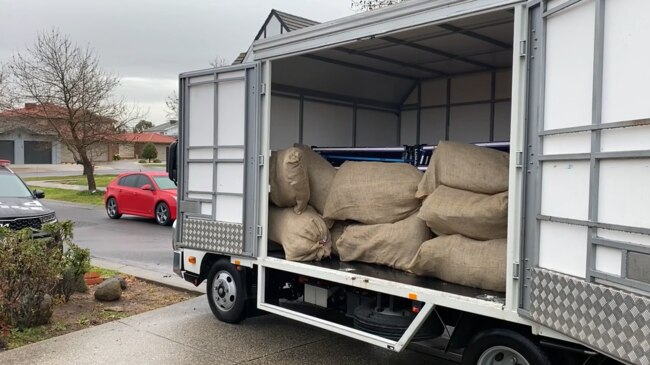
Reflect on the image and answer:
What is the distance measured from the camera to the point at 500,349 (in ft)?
12.7

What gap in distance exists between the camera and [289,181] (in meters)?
5.78

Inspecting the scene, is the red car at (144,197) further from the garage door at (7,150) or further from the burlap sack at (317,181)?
the garage door at (7,150)

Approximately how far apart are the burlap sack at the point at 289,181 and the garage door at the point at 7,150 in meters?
50.9

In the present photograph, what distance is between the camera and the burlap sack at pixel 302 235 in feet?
18.3

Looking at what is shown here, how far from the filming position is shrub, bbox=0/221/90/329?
5.93 meters

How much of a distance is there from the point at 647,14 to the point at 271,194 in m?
3.97

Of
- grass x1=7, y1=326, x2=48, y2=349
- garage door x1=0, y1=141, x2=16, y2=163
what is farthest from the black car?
garage door x1=0, y1=141, x2=16, y2=163

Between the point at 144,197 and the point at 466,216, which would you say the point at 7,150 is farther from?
the point at 466,216

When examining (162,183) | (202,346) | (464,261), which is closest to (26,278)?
(202,346)

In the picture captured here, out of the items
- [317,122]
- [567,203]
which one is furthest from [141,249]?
[567,203]

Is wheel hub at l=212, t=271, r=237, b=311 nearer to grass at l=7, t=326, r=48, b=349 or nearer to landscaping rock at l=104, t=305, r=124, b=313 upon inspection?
landscaping rock at l=104, t=305, r=124, b=313

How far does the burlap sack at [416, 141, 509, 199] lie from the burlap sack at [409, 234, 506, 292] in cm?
43

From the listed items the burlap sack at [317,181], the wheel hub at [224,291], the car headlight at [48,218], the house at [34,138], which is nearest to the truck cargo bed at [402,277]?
the burlap sack at [317,181]

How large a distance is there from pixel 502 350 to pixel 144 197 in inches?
554
